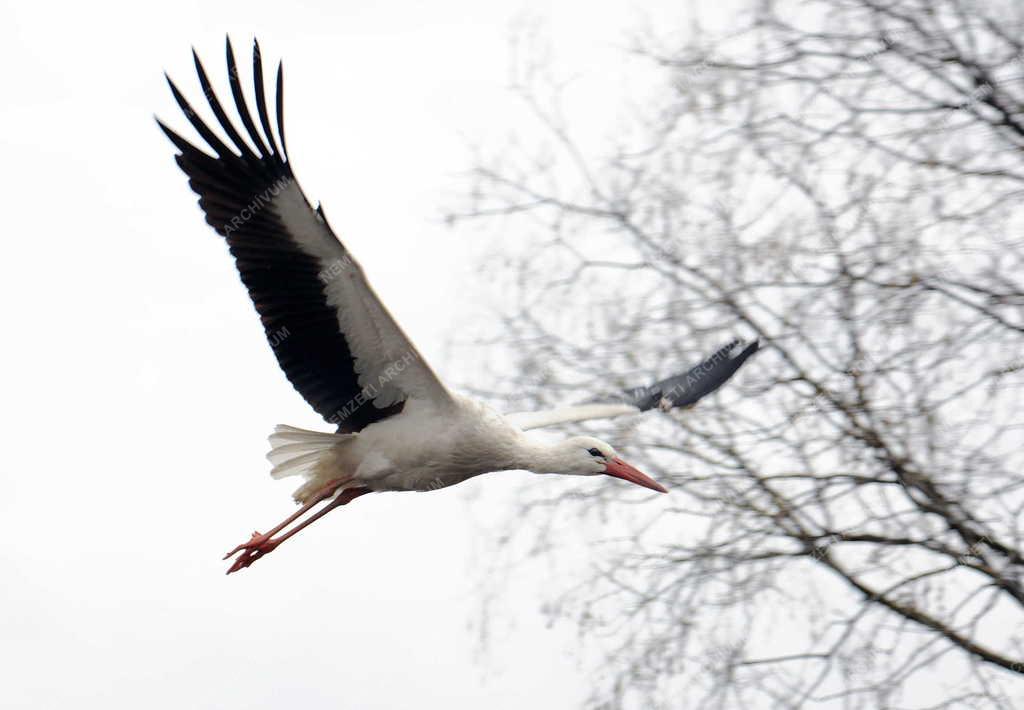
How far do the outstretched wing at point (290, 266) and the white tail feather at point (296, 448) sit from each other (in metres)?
0.42

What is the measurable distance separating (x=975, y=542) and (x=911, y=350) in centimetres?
88

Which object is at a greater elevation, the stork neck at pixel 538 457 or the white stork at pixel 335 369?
the white stork at pixel 335 369

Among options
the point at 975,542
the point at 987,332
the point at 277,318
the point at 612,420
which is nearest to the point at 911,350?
the point at 987,332

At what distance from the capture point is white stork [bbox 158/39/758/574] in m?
7.68

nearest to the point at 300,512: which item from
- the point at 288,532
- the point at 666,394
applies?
the point at 288,532

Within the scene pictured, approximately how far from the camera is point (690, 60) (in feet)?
31.2

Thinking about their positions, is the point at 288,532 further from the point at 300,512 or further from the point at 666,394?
the point at 666,394

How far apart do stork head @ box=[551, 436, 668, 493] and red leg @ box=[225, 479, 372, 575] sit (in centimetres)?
88

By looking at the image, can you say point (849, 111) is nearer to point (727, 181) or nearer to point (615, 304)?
point (727, 181)

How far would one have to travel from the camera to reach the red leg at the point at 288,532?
28.1 ft

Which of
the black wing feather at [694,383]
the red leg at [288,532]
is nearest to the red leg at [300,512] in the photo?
the red leg at [288,532]

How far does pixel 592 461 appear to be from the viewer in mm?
8609

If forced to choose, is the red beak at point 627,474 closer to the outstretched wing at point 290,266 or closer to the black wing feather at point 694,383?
the black wing feather at point 694,383

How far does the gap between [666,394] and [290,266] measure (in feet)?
7.37
